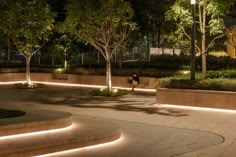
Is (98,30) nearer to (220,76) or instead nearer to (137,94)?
(137,94)

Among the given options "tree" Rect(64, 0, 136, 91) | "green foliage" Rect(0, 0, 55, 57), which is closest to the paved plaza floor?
"tree" Rect(64, 0, 136, 91)

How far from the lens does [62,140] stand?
30.1ft

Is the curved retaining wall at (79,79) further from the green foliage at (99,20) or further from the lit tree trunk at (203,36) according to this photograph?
the lit tree trunk at (203,36)

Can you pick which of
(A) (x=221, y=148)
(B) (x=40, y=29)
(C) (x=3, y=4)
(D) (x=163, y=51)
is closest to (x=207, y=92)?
(A) (x=221, y=148)

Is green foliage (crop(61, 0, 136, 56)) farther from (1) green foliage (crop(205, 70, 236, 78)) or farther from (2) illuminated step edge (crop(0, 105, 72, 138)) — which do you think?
(2) illuminated step edge (crop(0, 105, 72, 138))

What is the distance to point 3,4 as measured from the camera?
1413 centimetres

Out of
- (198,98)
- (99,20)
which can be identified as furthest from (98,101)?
(198,98)

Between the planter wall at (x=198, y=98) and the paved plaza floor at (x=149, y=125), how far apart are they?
43 cm

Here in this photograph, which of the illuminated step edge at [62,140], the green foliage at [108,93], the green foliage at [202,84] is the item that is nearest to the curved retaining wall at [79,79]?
the green foliage at [108,93]

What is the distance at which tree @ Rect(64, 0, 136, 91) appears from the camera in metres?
19.1

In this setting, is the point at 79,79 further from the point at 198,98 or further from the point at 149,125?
the point at 149,125

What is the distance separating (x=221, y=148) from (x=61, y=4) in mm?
23722

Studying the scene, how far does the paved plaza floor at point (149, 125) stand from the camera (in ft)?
30.6

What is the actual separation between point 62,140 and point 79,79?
55.4 ft
